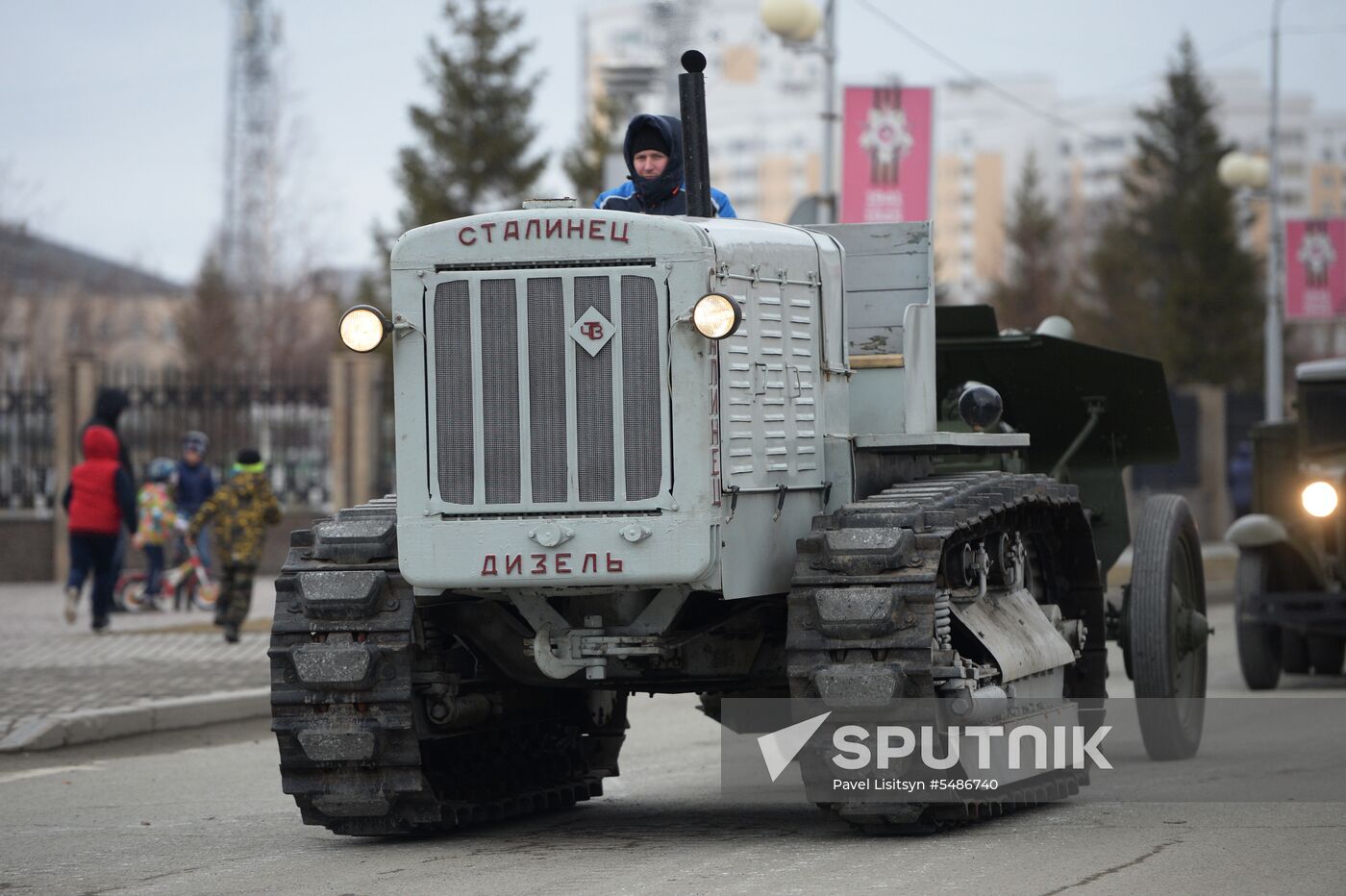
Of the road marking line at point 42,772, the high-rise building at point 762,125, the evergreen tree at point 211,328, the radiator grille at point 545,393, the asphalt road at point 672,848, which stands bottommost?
the road marking line at point 42,772

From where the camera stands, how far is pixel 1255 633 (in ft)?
45.2

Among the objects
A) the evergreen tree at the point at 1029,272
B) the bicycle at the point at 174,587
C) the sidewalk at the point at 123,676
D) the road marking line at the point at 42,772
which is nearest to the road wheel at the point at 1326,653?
the sidewalk at the point at 123,676

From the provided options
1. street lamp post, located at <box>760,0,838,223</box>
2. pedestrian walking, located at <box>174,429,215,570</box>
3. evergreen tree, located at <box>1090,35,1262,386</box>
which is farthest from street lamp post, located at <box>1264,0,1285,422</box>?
evergreen tree, located at <box>1090,35,1262,386</box>

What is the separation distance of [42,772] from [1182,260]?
51.2 meters

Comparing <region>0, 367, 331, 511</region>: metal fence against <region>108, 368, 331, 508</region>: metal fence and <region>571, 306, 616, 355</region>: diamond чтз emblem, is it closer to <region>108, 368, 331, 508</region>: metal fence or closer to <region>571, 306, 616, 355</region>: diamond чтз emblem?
<region>108, 368, 331, 508</region>: metal fence

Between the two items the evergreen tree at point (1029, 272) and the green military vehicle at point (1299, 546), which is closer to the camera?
the green military vehicle at point (1299, 546)

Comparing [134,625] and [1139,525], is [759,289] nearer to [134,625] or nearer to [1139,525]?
[1139,525]

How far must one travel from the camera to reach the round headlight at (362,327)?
7.15 metres

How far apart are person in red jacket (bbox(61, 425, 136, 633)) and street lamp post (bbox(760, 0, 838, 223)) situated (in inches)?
291

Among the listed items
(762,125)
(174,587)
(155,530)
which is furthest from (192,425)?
(762,125)

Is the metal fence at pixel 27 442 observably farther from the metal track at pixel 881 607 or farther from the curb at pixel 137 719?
the metal track at pixel 881 607

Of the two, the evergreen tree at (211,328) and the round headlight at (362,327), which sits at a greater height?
the evergreen tree at (211,328)

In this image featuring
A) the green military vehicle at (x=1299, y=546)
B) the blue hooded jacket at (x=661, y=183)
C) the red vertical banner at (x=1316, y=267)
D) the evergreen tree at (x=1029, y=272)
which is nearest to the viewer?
the blue hooded jacket at (x=661, y=183)

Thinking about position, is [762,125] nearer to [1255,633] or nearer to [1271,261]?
[1271,261]
